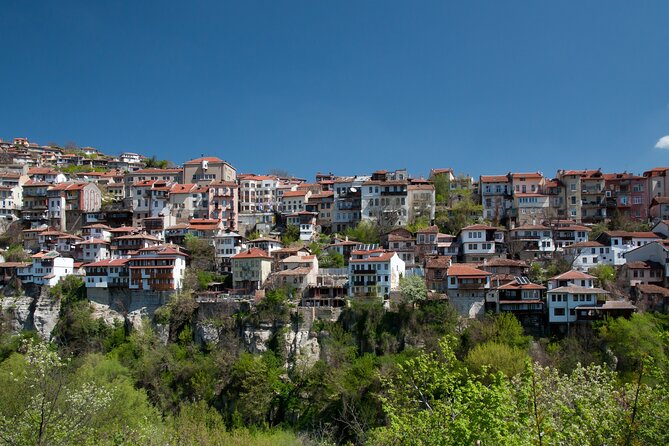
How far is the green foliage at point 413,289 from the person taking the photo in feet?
134

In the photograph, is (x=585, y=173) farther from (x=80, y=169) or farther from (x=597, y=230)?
(x=80, y=169)

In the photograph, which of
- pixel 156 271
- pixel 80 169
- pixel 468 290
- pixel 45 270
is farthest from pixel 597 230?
pixel 80 169

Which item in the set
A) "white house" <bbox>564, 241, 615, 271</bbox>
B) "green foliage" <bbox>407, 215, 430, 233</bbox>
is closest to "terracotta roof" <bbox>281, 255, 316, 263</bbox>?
"green foliage" <bbox>407, 215, 430, 233</bbox>

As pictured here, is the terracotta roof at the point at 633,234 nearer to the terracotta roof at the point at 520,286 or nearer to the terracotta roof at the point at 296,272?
the terracotta roof at the point at 520,286

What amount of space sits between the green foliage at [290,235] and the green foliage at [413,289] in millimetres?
17528

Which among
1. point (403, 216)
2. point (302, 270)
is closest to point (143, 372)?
point (302, 270)

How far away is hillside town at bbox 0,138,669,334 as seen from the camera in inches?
1656

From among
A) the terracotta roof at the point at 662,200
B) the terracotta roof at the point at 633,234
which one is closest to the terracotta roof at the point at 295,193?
the terracotta roof at the point at 633,234

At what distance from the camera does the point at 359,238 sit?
5531 centimetres

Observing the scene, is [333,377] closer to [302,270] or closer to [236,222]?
[302,270]

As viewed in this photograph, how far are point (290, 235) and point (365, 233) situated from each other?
7.94 meters

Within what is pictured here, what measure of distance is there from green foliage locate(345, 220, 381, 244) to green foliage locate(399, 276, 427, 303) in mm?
12912

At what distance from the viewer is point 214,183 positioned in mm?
64000

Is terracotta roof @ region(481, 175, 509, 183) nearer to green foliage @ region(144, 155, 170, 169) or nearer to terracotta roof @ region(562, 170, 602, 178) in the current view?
Result: terracotta roof @ region(562, 170, 602, 178)
